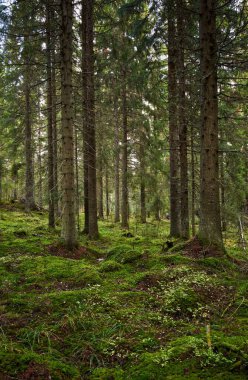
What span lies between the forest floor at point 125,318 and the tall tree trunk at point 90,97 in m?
4.30

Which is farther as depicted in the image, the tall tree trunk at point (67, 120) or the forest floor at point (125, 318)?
the tall tree trunk at point (67, 120)

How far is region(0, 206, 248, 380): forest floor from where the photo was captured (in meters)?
2.97

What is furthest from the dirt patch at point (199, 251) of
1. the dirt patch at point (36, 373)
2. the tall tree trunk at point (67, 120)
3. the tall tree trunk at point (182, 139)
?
the dirt patch at point (36, 373)

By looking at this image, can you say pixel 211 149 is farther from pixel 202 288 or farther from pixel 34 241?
pixel 34 241

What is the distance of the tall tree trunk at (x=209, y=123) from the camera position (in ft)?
23.9

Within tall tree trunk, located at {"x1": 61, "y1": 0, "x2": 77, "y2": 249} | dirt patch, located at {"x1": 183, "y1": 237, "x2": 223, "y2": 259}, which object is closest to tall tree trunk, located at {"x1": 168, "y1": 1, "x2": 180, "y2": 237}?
tall tree trunk, located at {"x1": 61, "y1": 0, "x2": 77, "y2": 249}

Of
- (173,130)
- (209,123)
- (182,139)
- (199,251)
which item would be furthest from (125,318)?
(173,130)

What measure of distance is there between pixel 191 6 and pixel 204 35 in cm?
264

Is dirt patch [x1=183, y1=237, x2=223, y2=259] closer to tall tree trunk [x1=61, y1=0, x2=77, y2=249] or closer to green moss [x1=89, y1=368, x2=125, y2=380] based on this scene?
tall tree trunk [x1=61, y1=0, x2=77, y2=249]

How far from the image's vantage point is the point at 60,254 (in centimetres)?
789

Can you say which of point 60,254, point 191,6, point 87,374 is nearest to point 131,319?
point 87,374

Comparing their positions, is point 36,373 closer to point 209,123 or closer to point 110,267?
point 110,267

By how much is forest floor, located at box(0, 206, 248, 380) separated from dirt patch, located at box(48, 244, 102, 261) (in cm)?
59

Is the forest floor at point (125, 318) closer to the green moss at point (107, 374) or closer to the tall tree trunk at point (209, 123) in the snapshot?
the green moss at point (107, 374)
